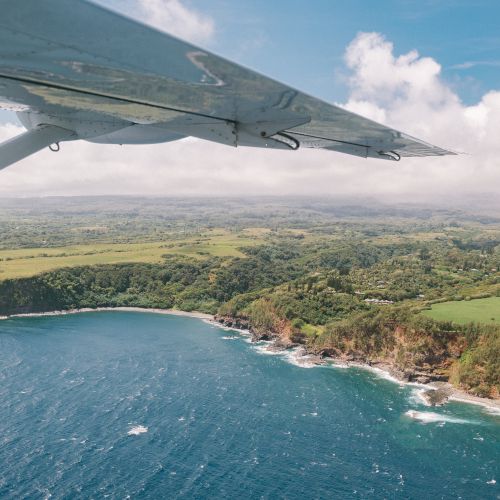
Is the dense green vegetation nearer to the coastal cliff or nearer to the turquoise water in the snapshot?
the coastal cliff

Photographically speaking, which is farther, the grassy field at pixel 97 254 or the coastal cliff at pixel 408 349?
the grassy field at pixel 97 254

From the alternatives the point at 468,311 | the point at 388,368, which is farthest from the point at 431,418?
the point at 468,311

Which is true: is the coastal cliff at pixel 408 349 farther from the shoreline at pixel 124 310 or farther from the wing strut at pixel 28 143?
the wing strut at pixel 28 143

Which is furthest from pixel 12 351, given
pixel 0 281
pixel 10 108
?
pixel 10 108

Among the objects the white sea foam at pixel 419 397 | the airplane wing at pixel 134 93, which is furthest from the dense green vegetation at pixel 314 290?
the airplane wing at pixel 134 93

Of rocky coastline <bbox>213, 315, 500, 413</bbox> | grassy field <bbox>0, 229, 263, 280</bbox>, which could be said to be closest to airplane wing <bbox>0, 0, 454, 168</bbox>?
rocky coastline <bbox>213, 315, 500, 413</bbox>

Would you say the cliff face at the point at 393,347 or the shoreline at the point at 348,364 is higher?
the cliff face at the point at 393,347
